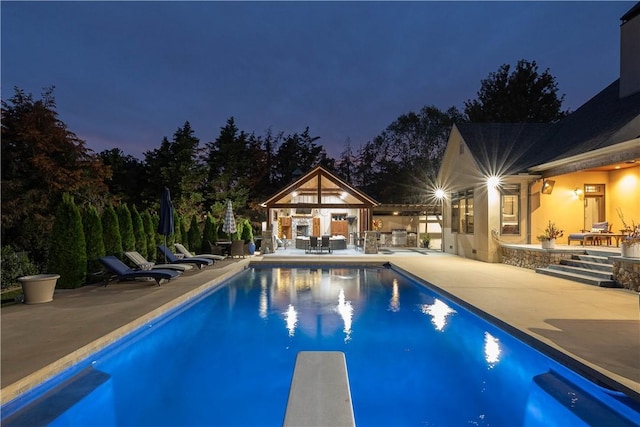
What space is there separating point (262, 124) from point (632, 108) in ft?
106

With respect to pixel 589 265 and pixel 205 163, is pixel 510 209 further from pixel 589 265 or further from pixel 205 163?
pixel 205 163

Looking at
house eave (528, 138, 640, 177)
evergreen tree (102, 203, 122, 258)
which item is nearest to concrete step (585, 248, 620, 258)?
house eave (528, 138, 640, 177)

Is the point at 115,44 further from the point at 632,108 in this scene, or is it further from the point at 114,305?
the point at 632,108

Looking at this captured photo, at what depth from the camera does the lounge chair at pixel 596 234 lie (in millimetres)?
12590

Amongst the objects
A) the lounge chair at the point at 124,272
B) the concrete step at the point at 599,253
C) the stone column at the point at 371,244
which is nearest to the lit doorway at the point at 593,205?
the concrete step at the point at 599,253

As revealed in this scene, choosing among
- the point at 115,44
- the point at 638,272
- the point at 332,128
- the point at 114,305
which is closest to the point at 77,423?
the point at 114,305

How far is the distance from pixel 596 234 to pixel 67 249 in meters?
15.4

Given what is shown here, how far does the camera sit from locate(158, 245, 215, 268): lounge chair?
11.4 m

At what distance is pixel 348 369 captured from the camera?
5191 mm

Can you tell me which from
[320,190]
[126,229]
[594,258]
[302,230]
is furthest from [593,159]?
[302,230]

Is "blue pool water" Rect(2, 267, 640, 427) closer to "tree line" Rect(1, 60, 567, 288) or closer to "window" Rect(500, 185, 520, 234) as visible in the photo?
"tree line" Rect(1, 60, 567, 288)

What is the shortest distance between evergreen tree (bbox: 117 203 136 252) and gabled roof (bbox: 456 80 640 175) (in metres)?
12.8

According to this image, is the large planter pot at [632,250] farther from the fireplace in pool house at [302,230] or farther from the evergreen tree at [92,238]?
the fireplace in pool house at [302,230]

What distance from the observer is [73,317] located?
6.07 m
